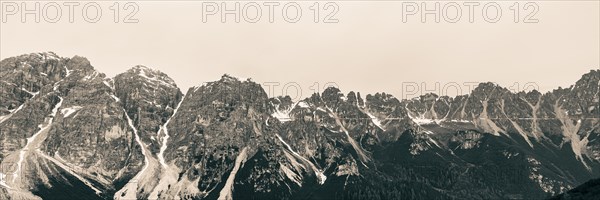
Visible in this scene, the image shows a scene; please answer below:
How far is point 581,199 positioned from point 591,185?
18.1m

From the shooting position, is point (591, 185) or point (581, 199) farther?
point (591, 185)

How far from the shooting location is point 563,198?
171 m

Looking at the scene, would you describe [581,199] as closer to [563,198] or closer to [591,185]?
[563,198]

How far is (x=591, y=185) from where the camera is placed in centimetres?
18138

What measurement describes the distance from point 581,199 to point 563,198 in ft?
18.0

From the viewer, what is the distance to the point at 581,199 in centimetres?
16600

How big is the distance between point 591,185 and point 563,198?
641 inches

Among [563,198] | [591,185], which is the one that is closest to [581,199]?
[563,198]
